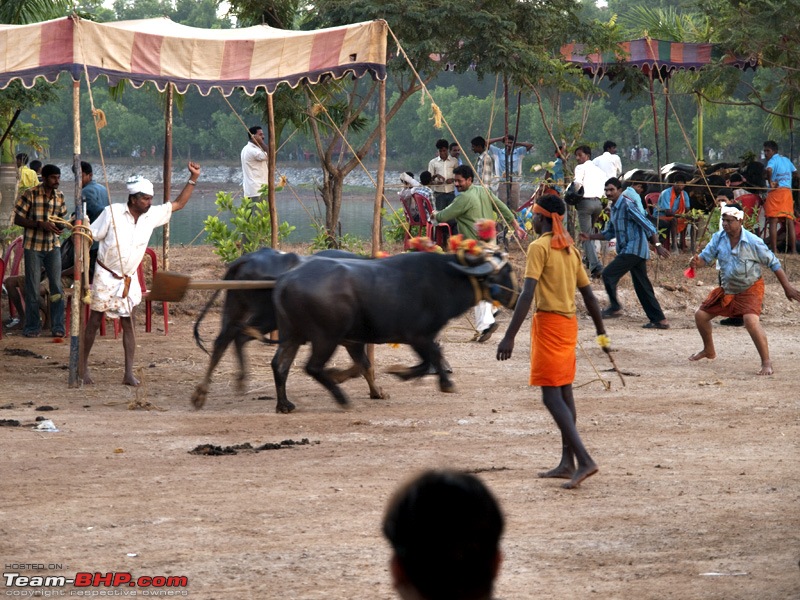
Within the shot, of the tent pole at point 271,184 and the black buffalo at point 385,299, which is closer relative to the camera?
the black buffalo at point 385,299

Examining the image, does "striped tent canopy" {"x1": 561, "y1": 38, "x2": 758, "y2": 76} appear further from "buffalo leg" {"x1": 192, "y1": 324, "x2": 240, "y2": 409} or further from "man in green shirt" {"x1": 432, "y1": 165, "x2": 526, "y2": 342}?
"buffalo leg" {"x1": 192, "y1": 324, "x2": 240, "y2": 409}

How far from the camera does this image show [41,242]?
12.2 metres

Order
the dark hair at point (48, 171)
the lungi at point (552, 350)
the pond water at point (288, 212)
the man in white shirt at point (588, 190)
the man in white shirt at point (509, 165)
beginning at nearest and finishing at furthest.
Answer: the lungi at point (552, 350) → the dark hair at point (48, 171) → the man in white shirt at point (588, 190) → the man in white shirt at point (509, 165) → the pond water at point (288, 212)

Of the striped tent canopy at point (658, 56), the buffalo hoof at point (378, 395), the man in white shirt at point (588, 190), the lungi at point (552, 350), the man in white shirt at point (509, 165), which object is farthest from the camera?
the striped tent canopy at point (658, 56)

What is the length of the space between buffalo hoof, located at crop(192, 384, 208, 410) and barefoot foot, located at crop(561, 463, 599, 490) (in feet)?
12.1

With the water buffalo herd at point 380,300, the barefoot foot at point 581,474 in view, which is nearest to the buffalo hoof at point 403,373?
the water buffalo herd at point 380,300

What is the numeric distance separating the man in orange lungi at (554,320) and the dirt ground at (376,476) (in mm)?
435

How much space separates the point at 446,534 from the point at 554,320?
463cm

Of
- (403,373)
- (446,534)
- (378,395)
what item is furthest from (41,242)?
(446,534)

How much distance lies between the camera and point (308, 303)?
8539 mm

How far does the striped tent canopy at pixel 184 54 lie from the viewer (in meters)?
9.68

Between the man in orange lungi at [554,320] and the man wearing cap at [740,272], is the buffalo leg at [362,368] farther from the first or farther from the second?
the man wearing cap at [740,272]

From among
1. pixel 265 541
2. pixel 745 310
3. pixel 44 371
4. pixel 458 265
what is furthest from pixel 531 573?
pixel 44 371

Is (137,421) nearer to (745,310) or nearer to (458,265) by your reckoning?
(458,265)
